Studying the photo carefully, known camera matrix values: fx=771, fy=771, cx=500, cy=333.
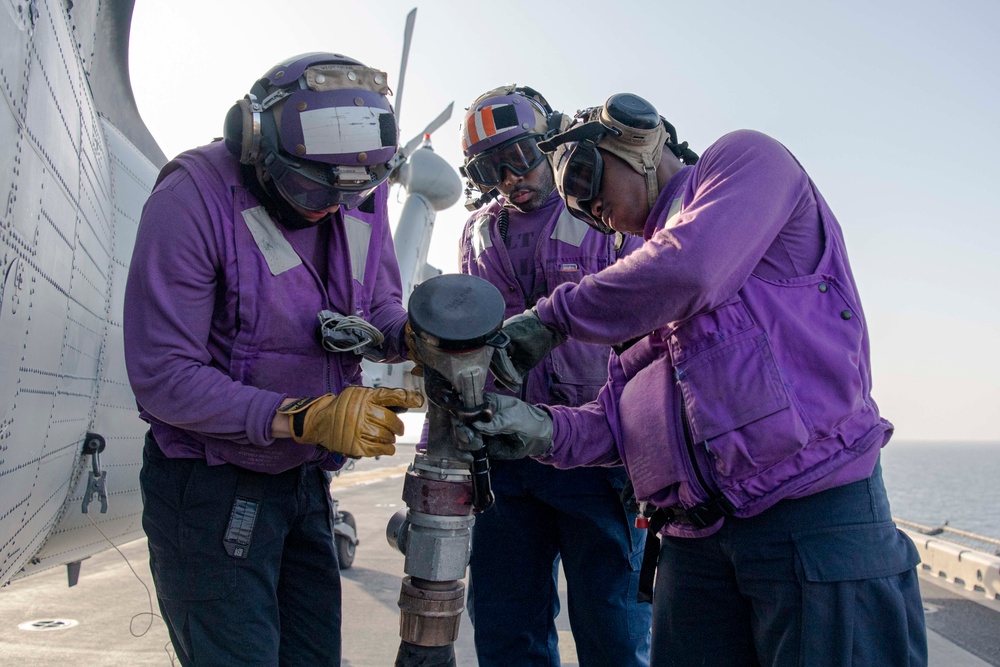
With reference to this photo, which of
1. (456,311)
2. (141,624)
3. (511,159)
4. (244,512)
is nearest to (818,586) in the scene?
(456,311)

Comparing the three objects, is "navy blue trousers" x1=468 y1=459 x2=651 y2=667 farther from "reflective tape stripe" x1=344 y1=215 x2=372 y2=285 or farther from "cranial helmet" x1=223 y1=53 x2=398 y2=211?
"cranial helmet" x1=223 y1=53 x2=398 y2=211

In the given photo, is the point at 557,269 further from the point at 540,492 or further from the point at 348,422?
the point at 348,422

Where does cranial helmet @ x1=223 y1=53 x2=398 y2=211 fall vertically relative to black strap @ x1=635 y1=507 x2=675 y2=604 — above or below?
above

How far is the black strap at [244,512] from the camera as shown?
2100 millimetres

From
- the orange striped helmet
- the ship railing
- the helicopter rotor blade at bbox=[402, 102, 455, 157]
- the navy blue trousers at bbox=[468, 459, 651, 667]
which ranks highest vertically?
the helicopter rotor blade at bbox=[402, 102, 455, 157]

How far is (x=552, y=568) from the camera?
2.97 metres

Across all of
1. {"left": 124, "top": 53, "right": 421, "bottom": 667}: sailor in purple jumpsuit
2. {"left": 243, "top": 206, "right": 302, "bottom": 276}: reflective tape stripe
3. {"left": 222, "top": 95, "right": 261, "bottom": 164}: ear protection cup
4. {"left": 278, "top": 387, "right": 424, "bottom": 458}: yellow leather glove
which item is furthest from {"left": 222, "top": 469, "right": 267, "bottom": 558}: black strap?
{"left": 222, "top": 95, "right": 261, "bottom": 164}: ear protection cup

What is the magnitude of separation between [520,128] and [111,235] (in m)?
1.84

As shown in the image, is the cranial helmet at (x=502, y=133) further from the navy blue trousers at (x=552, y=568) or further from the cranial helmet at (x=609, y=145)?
the navy blue trousers at (x=552, y=568)

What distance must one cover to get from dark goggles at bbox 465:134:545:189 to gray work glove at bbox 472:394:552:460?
1.20 m

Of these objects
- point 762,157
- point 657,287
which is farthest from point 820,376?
point 762,157

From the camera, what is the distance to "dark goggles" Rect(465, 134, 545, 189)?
9.93 ft

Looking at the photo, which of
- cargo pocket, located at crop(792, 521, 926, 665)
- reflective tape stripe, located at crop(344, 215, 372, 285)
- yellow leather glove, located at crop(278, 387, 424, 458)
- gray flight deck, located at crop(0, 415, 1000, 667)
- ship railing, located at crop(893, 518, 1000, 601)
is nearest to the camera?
cargo pocket, located at crop(792, 521, 926, 665)

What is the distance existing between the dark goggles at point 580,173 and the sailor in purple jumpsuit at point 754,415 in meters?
0.06
